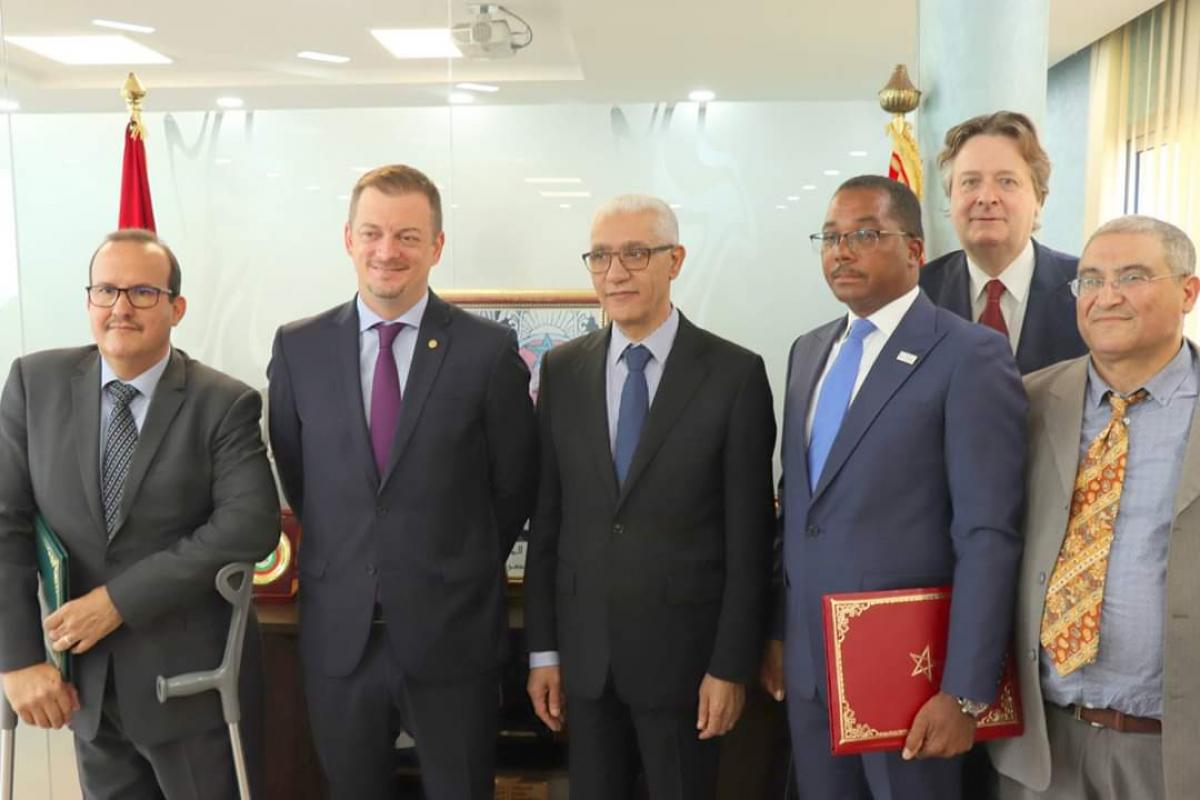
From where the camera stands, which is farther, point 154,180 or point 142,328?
point 154,180

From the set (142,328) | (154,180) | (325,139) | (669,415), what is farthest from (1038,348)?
(154,180)

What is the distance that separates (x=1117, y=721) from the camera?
1.74m

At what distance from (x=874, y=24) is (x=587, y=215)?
118 cm

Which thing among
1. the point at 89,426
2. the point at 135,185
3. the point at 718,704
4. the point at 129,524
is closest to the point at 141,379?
the point at 89,426

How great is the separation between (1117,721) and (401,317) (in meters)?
1.71

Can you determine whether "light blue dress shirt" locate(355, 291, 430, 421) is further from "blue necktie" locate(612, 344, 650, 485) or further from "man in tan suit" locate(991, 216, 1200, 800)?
"man in tan suit" locate(991, 216, 1200, 800)

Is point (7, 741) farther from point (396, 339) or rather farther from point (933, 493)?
point (933, 493)

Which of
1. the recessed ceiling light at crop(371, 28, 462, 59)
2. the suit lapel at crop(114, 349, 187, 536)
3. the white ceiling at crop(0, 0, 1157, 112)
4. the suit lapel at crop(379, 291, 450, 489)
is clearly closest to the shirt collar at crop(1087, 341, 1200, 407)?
the suit lapel at crop(379, 291, 450, 489)

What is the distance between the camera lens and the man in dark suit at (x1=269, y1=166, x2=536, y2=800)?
2.11 meters

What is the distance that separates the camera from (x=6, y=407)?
2.16 metres

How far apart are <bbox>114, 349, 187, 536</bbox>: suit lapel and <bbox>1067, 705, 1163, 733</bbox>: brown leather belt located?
6.52 ft

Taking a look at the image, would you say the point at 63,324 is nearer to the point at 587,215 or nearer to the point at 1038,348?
the point at 587,215

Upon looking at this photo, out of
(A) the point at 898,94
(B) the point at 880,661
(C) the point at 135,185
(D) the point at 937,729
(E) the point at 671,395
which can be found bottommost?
(D) the point at 937,729

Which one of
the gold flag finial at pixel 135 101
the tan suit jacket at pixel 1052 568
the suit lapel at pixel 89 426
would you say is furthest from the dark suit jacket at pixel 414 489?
the gold flag finial at pixel 135 101
